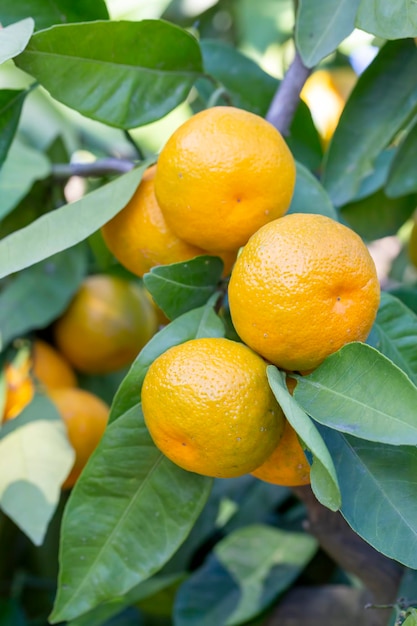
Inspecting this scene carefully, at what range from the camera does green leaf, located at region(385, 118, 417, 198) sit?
3.02 ft

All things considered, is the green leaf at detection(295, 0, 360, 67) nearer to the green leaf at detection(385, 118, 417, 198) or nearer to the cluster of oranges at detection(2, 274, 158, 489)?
the green leaf at detection(385, 118, 417, 198)

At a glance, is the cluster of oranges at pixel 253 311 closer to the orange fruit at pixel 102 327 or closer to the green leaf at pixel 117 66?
the green leaf at pixel 117 66

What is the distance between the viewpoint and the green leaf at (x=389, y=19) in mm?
634

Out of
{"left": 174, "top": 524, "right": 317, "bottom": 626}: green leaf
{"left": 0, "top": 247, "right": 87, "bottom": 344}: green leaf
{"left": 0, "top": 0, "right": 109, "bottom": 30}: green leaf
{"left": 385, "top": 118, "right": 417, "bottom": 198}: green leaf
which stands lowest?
{"left": 174, "top": 524, "right": 317, "bottom": 626}: green leaf

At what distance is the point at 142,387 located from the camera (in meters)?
0.65

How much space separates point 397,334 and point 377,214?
407 mm

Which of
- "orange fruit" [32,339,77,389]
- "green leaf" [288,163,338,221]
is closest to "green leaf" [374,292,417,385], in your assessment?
"green leaf" [288,163,338,221]

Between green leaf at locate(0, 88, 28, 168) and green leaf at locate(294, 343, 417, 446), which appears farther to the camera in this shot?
green leaf at locate(0, 88, 28, 168)

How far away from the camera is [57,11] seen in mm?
793

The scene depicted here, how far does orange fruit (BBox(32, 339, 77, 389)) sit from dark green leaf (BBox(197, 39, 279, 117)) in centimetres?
47

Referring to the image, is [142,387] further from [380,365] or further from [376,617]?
[376,617]

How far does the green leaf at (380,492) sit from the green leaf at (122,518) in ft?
0.52

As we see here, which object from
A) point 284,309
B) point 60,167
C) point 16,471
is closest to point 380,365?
point 284,309

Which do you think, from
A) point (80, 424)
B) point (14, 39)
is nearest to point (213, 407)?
point (14, 39)
